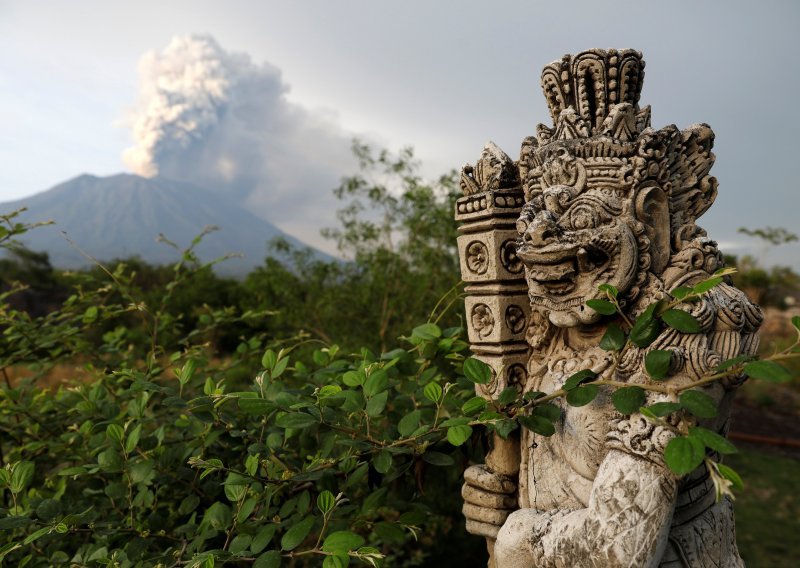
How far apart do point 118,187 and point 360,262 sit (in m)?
120

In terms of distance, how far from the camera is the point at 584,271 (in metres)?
1.55

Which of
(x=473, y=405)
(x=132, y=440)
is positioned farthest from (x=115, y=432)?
(x=473, y=405)

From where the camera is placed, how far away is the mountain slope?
87.9 m

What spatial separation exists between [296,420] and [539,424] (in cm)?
64

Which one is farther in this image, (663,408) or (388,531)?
(388,531)

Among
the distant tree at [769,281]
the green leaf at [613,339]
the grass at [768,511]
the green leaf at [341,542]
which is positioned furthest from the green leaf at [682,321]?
the distant tree at [769,281]

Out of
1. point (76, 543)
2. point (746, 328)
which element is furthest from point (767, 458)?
point (76, 543)

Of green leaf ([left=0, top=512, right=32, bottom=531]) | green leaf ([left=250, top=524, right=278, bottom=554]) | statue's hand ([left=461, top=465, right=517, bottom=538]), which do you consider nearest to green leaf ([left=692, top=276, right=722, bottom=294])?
statue's hand ([left=461, top=465, right=517, bottom=538])

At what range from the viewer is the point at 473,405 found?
159 centimetres

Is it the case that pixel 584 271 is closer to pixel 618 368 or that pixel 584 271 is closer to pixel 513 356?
pixel 618 368

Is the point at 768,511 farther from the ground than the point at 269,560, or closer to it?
closer to it

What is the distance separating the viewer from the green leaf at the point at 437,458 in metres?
1.80

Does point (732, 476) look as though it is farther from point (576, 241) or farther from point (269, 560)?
point (269, 560)

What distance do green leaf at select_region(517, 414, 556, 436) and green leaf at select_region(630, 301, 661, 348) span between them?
1.02 feet
